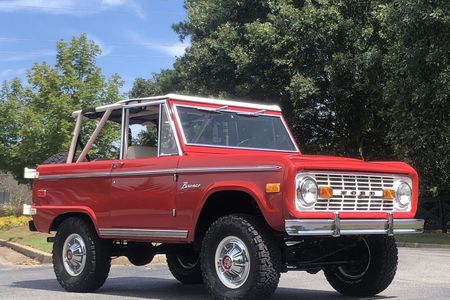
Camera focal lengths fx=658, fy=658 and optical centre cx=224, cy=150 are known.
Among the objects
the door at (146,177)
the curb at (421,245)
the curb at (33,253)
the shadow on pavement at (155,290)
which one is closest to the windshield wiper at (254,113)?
the door at (146,177)

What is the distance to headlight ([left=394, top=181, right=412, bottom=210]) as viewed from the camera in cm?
736

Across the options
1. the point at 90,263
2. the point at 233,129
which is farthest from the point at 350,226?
the point at 90,263

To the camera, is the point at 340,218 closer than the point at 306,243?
Yes

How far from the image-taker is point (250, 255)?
6.63 metres

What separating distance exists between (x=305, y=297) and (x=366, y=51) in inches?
646

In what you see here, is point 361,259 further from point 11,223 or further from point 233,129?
point 11,223

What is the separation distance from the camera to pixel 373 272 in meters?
7.73

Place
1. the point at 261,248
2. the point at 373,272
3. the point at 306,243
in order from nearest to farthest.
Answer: the point at 261,248 → the point at 306,243 → the point at 373,272

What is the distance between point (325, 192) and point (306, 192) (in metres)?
0.24

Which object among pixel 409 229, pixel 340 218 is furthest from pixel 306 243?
pixel 409 229

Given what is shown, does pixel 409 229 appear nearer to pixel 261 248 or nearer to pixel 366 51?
pixel 261 248

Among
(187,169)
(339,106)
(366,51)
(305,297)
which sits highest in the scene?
(366,51)

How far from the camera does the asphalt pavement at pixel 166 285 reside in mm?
8345

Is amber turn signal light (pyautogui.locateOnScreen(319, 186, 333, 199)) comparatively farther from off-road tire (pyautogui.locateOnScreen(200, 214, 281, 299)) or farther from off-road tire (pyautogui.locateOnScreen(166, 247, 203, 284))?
off-road tire (pyautogui.locateOnScreen(166, 247, 203, 284))
